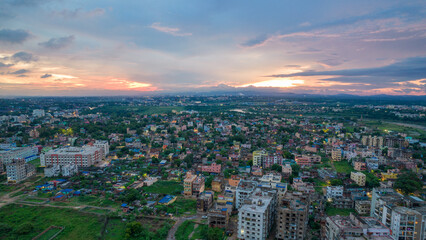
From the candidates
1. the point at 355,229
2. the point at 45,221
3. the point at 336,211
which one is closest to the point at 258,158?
the point at 336,211

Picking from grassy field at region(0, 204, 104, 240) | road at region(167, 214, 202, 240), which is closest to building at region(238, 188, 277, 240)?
road at region(167, 214, 202, 240)

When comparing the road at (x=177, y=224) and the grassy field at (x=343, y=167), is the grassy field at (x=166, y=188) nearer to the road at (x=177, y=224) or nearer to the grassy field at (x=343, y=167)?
the road at (x=177, y=224)

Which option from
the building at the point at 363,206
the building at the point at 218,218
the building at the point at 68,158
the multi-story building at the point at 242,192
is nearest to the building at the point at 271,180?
the multi-story building at the point at 242,192

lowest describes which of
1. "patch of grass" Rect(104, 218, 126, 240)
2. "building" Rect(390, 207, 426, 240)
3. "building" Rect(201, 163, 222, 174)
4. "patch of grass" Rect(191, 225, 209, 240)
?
"patch of grass" Rect(104, 218, 126, 240)

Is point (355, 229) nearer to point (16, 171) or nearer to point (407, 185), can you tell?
point (407, 185)

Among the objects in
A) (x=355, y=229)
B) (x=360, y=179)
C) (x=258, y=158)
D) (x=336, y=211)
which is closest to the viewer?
(x=355, y=229)

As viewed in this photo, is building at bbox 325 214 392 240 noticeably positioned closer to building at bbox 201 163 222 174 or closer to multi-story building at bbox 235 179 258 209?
multi-story building at bbox 235 179 258 209

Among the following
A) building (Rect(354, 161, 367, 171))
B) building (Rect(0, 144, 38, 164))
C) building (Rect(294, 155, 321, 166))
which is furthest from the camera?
building (Rect(294, 155, 321, 166))
